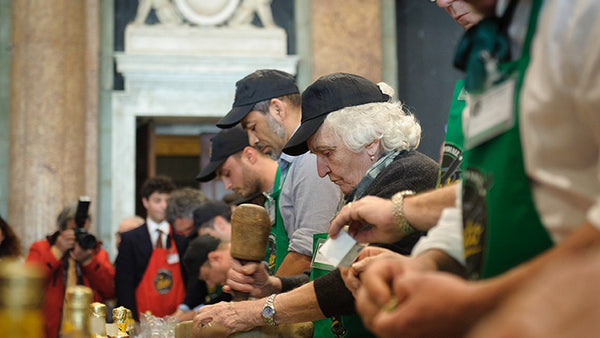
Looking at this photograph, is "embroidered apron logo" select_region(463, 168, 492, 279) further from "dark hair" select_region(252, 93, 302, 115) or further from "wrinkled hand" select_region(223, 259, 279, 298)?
"dark hair" select_region(252, 93, 302, 115)

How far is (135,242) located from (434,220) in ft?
14.0

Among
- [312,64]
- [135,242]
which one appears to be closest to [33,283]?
[135,242]

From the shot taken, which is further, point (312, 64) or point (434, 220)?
point (312, 64)

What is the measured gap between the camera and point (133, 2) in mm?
8094

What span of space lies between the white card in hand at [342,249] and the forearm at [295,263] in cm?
101

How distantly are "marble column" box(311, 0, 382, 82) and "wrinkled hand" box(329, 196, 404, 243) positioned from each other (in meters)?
6.44

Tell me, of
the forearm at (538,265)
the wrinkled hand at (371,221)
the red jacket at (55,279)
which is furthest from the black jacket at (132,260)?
the forearm at (538,265)

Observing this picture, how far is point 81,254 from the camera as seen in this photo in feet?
17.1

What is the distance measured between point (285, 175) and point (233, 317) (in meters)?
1.04

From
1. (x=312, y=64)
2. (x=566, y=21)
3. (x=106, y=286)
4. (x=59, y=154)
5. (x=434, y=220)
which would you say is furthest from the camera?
(x=312, y=64)

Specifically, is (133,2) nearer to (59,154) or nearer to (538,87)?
(59,154)

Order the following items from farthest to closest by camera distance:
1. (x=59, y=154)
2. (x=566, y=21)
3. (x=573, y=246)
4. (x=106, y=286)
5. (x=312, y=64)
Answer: (x=312, y=64) < (x=59, y=154) < (x=106, y=286) < (x=566, y=21) < (x=573, y=246)

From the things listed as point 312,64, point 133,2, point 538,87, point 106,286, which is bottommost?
point 106,286

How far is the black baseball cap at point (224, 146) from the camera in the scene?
13.1 feet
